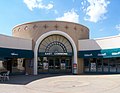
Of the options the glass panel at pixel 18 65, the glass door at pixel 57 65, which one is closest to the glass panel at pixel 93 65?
the glass door at pixel 57 65

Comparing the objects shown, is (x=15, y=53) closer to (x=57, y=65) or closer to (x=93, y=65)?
(x=57, y=65)

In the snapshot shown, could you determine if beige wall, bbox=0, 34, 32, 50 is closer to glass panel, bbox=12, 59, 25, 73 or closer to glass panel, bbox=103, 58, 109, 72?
glass panel, bbox=12, 59, 25, 73

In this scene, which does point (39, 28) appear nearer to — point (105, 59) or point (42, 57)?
point (42, 57)

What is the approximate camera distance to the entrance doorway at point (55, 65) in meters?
34.5

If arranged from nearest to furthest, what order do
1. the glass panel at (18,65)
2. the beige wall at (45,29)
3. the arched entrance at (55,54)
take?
the glass panel at (18,65), the beige wall at (45,29), the arched entrance at (55,54)

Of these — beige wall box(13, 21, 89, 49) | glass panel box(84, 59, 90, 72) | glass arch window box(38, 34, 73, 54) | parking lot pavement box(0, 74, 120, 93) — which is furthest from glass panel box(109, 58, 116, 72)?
parking lot pavement box(0, 74, 120, 93)

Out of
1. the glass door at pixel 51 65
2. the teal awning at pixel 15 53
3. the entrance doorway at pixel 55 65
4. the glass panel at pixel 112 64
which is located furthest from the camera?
the glass door at pixel 51 65

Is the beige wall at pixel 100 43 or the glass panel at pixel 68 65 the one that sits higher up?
the beige wall at pixel 100 43

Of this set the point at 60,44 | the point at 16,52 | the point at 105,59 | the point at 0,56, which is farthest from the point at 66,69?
the point at 0,56

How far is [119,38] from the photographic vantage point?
98.8 ft

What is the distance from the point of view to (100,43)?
3231 centimetres

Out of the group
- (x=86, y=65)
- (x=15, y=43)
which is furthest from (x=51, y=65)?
(x=15, y=43)

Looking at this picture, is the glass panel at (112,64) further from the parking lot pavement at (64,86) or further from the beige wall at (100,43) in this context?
the parking lot pavement at (64,86)

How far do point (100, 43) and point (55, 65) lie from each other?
762 cm
